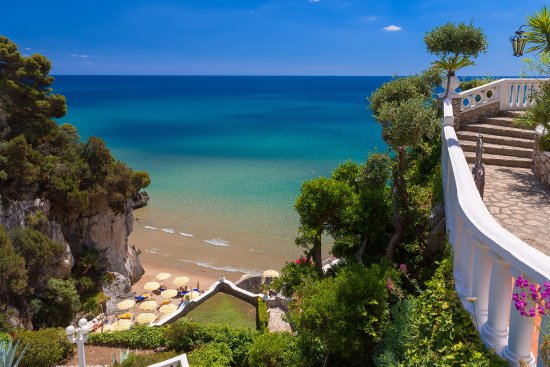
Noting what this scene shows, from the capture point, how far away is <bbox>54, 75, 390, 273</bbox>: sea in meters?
30.9

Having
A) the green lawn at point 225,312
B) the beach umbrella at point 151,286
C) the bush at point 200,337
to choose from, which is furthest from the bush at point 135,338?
the beach umbrella at point 151,286

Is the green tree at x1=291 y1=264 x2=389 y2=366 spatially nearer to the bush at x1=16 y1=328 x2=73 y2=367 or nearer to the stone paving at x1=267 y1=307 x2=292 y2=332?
the stone paving at x1=267 y1=307 x2=292 y2=332

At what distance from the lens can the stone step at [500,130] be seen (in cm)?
1249

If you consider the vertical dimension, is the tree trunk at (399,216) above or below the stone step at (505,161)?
below

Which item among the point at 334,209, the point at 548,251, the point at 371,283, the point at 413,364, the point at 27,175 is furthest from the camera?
the point at 27,175

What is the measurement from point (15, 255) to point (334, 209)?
14681mm

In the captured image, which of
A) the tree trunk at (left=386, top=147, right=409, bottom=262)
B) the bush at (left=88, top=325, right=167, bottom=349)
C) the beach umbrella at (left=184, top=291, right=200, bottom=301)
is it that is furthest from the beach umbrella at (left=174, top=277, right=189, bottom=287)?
the tree trunk at (left=386, top=147, right=409, bottom=262)

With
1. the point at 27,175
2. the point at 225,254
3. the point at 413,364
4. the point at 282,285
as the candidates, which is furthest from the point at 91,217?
the point at 413,364

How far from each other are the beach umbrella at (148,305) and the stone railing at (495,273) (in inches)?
793

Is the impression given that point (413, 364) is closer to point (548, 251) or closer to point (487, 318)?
point (487, 318)

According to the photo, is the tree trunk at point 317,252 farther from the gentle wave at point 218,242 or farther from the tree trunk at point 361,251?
the gentle wave at point 218,242

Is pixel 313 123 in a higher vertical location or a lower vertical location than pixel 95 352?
higher

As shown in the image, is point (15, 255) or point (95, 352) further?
point (15, 255)

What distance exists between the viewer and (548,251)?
6.69m
